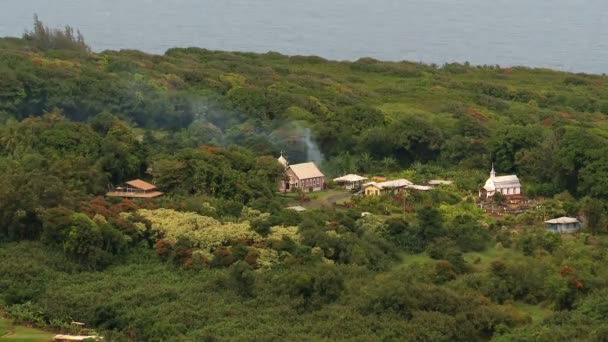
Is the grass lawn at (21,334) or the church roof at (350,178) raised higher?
the church roof at (350,178)

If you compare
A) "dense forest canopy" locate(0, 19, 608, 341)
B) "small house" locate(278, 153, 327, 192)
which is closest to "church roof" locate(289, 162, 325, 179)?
"small house" locate(278, 153, 327, 192)

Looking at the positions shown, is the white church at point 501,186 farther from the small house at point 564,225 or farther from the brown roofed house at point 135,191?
the brown roofed house at point 135,191

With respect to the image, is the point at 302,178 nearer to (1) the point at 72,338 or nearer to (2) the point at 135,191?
(2) the point at 135,191

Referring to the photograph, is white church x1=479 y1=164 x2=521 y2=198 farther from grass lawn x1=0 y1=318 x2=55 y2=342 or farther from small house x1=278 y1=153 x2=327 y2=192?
grass lawn x1=0 y1=318 x2=55 y2=342

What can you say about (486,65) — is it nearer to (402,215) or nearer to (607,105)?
(607,105)

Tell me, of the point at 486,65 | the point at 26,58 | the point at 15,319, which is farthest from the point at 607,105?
the point at 15,319

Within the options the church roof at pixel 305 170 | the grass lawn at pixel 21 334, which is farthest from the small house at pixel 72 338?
the church roof at pixel 305 170
